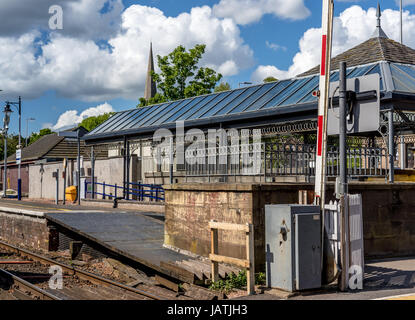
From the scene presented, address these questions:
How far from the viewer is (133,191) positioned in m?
25.0

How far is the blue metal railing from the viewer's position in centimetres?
2245

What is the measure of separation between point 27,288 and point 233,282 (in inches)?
176

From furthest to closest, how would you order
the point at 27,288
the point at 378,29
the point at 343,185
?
1. the point at 378,29
2. the point at 27,288
3. the point at 343,185

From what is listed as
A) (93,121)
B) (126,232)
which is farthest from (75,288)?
(93,121)

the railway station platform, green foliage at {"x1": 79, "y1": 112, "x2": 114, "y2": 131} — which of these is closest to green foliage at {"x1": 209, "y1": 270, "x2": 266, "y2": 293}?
the railway station platform

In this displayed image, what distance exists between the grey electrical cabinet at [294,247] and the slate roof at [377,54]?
1111cm

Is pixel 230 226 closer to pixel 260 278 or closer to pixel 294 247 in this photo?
pixel 294 247

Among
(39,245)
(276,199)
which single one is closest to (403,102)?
(276,199)

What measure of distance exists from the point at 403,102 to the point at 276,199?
607cm

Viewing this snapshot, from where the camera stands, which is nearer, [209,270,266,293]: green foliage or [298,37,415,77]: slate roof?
[209,270,266,293]: green foliage

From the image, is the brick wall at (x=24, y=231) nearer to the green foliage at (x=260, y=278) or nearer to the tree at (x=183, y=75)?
the green foliage at (x=260, y=278)

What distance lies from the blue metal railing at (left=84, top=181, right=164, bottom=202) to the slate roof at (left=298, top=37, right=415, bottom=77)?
879 cm

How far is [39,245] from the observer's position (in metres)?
17.2

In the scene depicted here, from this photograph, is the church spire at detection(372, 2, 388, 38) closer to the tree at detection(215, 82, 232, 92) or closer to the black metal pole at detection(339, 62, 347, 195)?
the black metal pole at detection(339, 62, 347, 195)
